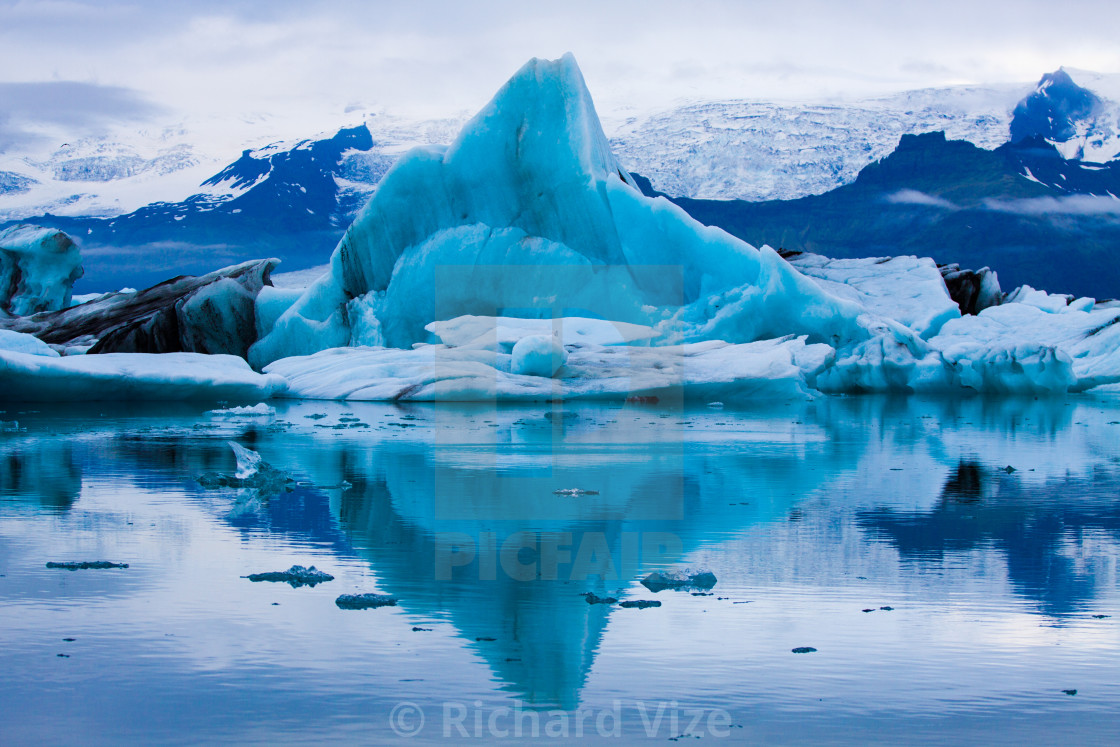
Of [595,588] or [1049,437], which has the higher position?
[595,588]

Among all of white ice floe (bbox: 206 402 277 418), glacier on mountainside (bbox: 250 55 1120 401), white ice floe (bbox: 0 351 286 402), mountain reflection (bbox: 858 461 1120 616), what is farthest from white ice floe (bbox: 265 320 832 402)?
mountain reflection (bbox: 858 461 1120 616)

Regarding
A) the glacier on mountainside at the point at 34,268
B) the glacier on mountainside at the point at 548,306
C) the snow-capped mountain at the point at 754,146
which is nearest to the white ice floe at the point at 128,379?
the glacier on mountainside at the point at 548,306

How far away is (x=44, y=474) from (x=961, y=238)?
5993 cm

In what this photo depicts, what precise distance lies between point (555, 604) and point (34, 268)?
21963mm

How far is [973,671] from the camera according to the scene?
2268mm

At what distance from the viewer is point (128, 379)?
11.0 metres

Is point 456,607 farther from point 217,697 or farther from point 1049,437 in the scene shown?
point 1049,437

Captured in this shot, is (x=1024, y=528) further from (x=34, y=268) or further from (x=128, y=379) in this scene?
(x=34, y=268)

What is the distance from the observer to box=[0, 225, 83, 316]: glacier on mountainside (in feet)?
68.7

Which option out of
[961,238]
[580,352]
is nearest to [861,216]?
[961,238]

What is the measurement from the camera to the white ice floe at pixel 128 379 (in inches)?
420

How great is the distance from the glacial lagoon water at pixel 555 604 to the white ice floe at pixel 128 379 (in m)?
5.14

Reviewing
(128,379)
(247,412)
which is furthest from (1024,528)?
(128,379)

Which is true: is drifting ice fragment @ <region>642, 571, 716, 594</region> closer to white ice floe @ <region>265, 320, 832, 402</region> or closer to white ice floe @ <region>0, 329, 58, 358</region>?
white ice floe @ <region>265, 320, 832, 402</region>
